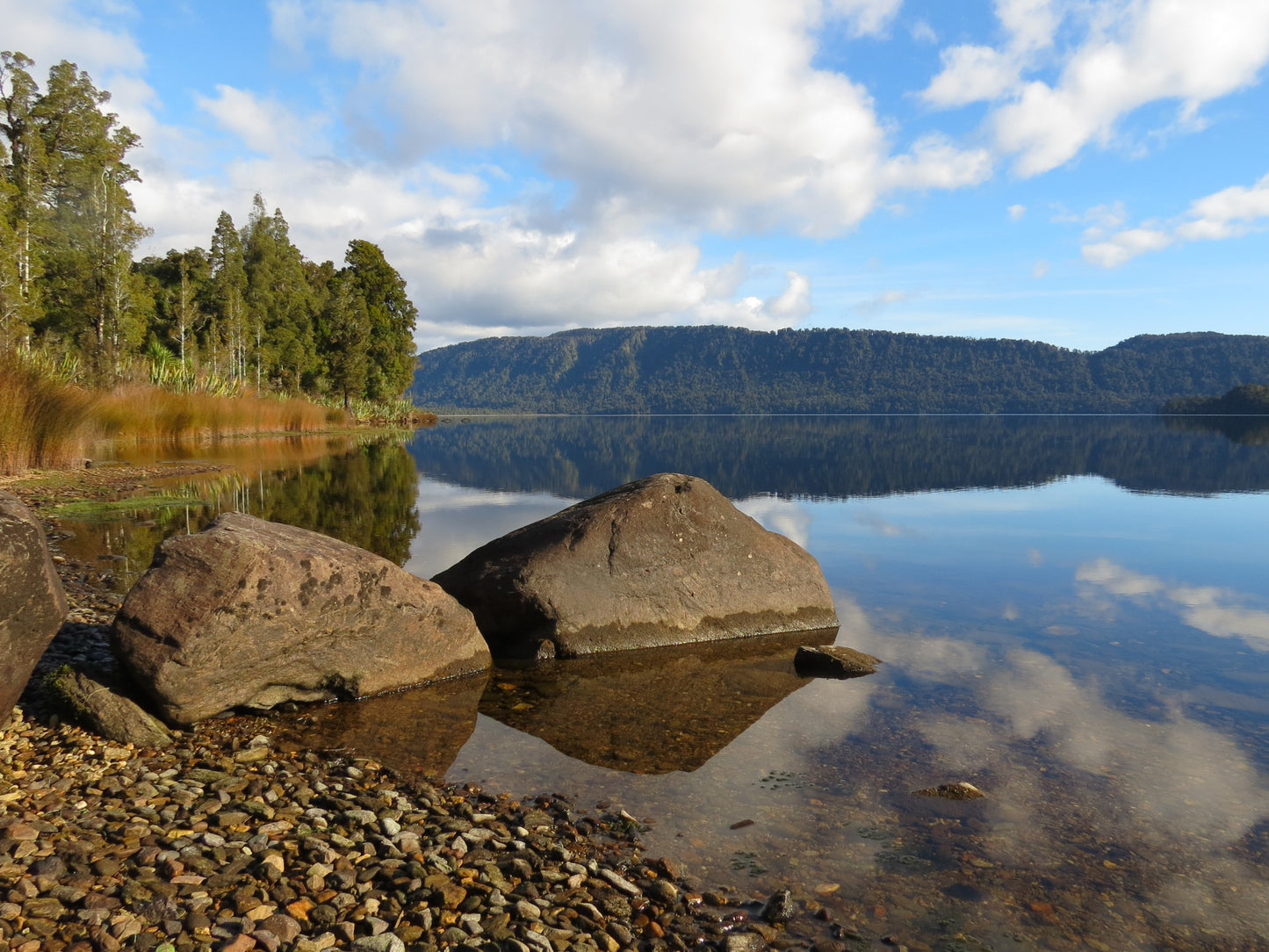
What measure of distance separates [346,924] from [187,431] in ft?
121

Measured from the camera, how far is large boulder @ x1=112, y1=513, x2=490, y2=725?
6348 millimetres

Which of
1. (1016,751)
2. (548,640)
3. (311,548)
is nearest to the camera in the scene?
(1016,751)

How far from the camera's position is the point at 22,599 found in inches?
201

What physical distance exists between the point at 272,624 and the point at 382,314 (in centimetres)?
6709

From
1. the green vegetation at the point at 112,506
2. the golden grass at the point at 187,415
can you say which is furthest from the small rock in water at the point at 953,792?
the golden grass at the point at 187,415

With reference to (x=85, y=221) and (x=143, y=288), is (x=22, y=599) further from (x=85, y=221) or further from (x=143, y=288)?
(x=143, y=288)

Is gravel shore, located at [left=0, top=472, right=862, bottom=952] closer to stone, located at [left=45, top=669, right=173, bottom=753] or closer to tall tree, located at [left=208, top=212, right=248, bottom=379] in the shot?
stone, located at [left=45, top=669, right=173, bottom=753]

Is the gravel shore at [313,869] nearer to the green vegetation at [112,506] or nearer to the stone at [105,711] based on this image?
the stone at [105,711]

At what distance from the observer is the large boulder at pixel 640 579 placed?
9.33 metres

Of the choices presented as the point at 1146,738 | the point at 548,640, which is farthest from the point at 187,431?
the point at 1146,738

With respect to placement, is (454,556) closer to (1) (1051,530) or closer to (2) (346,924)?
(2) (346,924)

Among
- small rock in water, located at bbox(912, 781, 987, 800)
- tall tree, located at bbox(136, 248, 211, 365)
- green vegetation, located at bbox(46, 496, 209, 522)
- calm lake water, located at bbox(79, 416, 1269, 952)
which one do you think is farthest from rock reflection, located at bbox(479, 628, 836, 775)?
tall tree, located at bbox(136, 248, 211, 365)

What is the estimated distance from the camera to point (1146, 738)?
22.9ft

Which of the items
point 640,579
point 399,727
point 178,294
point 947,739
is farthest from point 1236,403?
point 399,727
